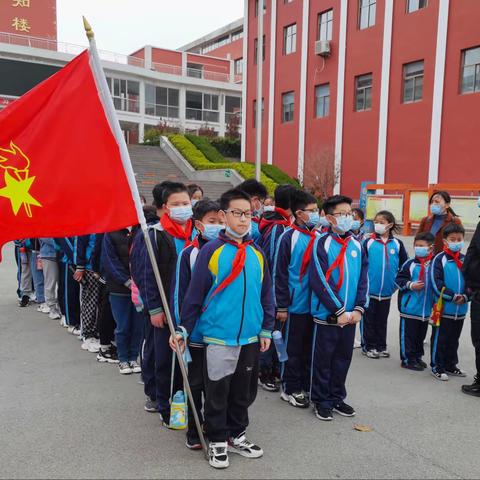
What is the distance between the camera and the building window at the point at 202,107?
133 ft

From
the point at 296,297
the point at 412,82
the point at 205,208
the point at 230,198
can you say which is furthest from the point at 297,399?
the point at 412,82

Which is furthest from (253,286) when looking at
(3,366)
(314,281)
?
(3,366)

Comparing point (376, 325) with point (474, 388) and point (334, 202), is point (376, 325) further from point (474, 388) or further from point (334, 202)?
point (334, 202)

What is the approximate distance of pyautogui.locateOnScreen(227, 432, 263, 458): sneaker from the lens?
3400 mm

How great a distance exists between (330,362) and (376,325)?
1.77 metres

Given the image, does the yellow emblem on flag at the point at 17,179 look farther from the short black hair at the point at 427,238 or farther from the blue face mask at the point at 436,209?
the blue face mask at the point at 436,209

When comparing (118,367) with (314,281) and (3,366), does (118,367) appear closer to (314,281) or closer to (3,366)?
(3,366)

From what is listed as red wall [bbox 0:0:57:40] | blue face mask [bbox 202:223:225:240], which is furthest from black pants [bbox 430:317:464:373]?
red wall [bbox 0:0:57:40]

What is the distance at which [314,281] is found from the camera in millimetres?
4086

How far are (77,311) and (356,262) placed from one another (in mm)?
4021

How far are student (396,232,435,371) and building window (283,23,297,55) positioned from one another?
2338 cm

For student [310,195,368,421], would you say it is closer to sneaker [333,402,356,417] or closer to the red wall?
sneaker [333,402,356,417]

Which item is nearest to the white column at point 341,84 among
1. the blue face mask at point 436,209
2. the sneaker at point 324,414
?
the blue face mask at point 436,209

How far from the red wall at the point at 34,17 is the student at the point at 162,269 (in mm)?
35718
